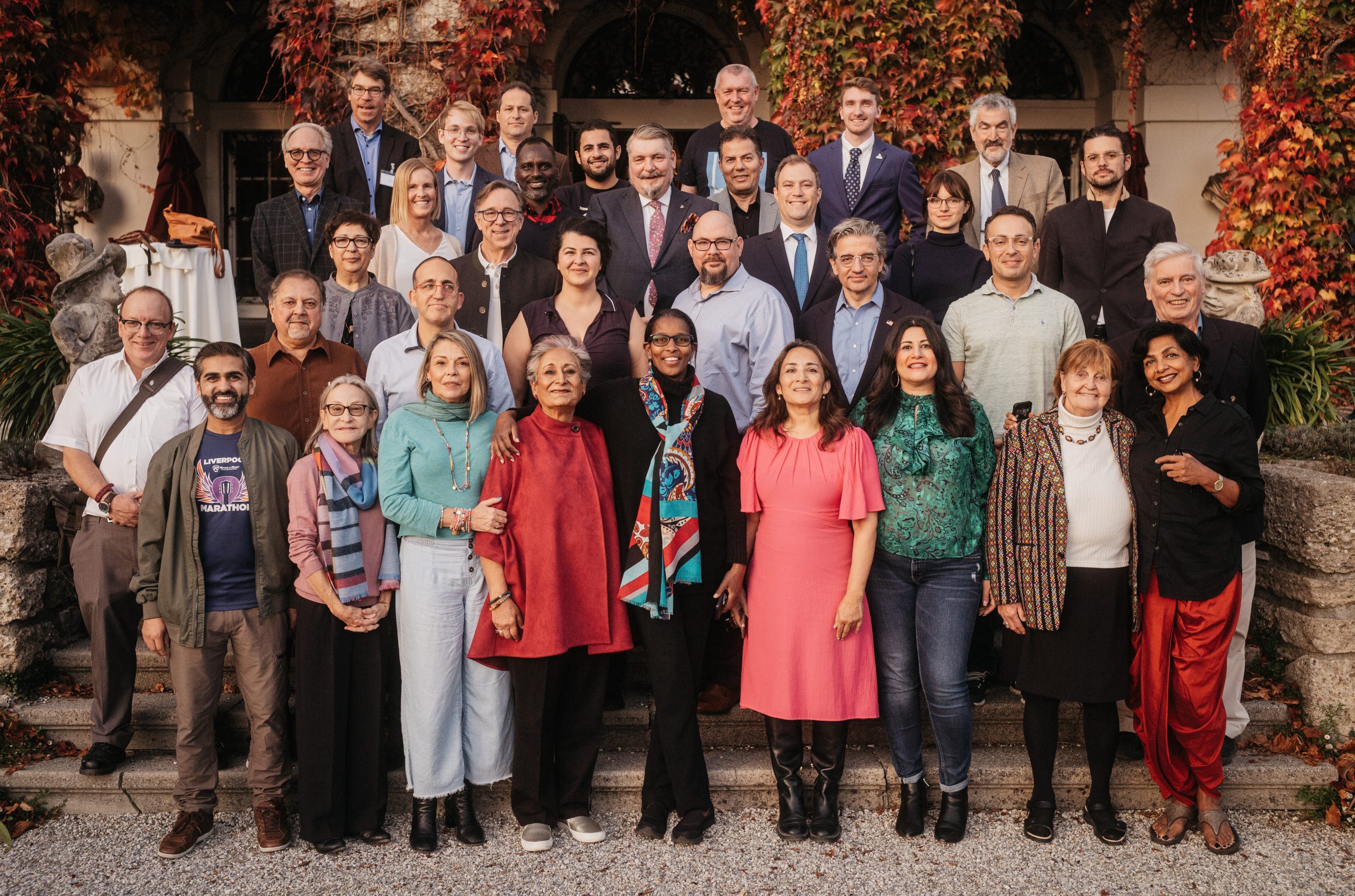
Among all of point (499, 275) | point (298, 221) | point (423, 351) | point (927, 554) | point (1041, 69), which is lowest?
point (927, 554)

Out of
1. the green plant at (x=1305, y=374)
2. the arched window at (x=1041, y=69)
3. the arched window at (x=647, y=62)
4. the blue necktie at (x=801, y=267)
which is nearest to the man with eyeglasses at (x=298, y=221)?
the blue necktie at (x=801, y=267)

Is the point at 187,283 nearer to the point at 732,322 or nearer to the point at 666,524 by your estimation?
the point at 732,322

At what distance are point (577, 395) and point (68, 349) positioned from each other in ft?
→ 9.71

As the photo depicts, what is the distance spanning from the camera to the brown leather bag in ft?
19.7

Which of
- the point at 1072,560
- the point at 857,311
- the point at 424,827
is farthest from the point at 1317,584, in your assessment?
the point at 424,827

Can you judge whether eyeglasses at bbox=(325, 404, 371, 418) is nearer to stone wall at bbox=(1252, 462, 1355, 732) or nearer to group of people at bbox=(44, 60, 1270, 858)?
group of people at bbox=(44, 60, 1270, 858)

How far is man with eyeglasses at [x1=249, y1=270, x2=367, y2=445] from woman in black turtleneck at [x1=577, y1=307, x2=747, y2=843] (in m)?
1.13

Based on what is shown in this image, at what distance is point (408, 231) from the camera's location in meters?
5.02

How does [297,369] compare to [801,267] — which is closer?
[297,369]

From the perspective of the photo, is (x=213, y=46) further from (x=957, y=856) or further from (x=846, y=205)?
(x=957, y=856)

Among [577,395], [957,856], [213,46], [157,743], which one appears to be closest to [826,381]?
[577,395]

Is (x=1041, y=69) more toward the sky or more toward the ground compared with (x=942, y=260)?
more toward the sky

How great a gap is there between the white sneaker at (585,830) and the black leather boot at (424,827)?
0.50m

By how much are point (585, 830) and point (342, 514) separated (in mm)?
1459
